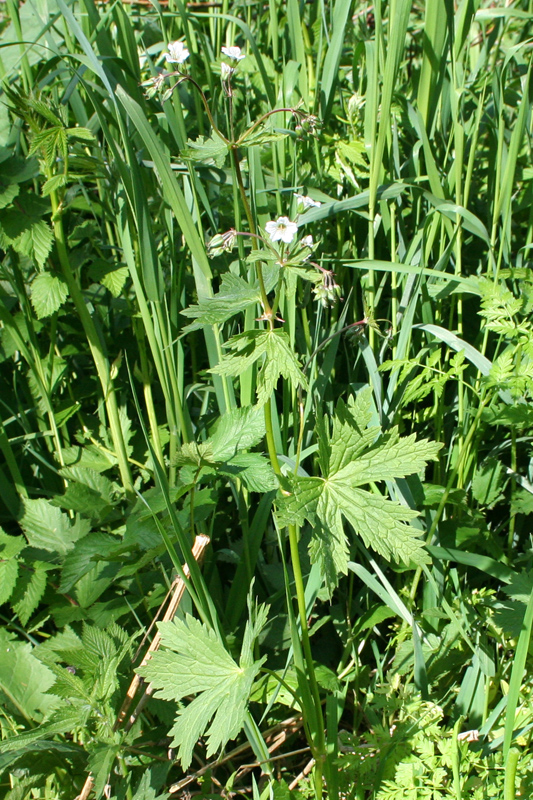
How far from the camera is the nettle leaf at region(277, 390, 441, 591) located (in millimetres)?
1088

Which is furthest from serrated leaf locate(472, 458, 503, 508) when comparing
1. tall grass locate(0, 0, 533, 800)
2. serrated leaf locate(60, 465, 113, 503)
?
serrated leaf locate(60, 465, 113, 503)

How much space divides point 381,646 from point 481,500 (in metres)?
0.51

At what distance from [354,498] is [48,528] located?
951 millimetres

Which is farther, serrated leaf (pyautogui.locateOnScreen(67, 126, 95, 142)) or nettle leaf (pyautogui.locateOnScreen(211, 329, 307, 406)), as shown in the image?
serrated leaf (pyautogui.locateOnScreen(67, 126, 95, 142))

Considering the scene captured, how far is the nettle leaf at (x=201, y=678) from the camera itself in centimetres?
106

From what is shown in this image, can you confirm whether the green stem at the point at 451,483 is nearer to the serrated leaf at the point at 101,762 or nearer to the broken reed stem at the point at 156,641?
the broken reed stem at the point at 156,641

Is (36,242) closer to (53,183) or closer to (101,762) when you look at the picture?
(53,183)

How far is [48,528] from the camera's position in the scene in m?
1.67

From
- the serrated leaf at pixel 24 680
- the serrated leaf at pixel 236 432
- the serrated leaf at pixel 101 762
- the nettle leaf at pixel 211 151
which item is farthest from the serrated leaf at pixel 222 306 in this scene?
the serrated leaf at pixel 24 680

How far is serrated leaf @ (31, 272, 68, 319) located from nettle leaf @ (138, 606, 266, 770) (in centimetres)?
89

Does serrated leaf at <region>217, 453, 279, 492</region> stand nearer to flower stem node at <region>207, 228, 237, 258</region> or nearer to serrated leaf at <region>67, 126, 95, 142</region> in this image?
flower stem node at <region>207, 228, 237, 258</region>

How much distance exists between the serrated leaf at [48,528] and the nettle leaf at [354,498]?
0.80 m

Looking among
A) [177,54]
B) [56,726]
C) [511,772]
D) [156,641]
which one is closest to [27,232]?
[177,54]

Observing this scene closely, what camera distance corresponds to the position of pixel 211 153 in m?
1.13
